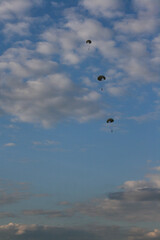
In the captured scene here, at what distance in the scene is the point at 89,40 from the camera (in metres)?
112

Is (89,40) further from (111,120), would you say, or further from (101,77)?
(111,120)

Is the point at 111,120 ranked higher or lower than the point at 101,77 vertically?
lower

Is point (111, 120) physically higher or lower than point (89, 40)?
lower

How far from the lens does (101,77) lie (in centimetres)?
10800

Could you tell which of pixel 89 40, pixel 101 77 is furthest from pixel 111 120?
pixel 89 40

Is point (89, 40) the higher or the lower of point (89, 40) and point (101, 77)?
the higher

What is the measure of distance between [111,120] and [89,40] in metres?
31.1

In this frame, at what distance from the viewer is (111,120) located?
105625mm

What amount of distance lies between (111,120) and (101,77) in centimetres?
1582

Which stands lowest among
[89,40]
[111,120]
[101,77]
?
[111,120]

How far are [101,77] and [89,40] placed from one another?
1539cm
